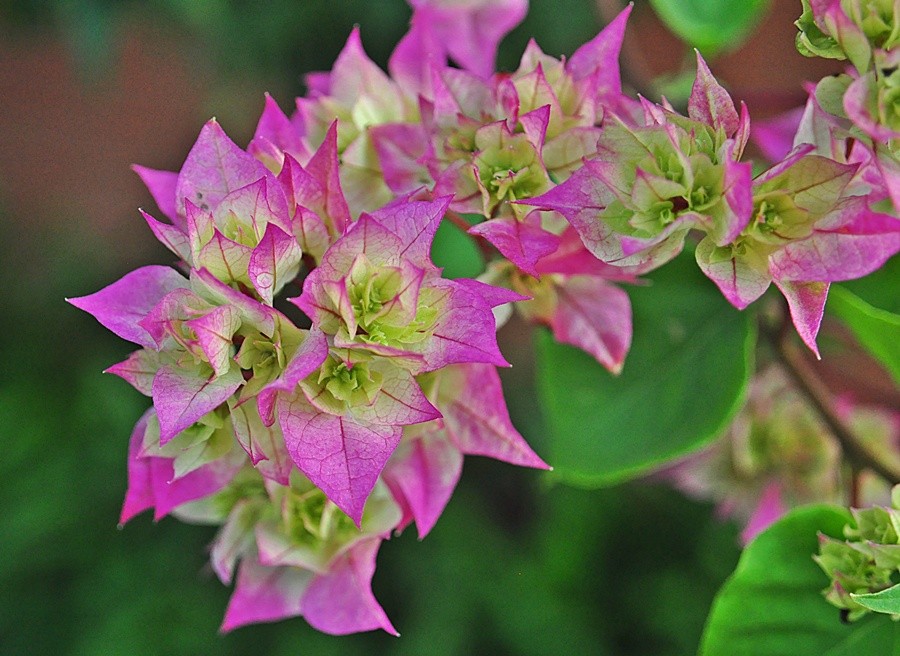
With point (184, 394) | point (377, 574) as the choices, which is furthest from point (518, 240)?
point (377, 574)

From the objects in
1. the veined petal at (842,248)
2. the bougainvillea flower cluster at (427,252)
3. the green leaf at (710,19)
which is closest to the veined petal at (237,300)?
the bougainvillea flower cluster at (427,252)

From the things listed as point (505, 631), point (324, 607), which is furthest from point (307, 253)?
point (505, 631)

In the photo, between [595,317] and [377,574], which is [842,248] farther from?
[377,574]

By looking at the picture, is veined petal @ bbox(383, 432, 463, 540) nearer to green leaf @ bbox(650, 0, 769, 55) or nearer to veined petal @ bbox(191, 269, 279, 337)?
veined petal @ bbox(191, 269, 279, 337)

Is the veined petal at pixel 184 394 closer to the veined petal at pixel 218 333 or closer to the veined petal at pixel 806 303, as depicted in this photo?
the veined petal at pixel 218 333

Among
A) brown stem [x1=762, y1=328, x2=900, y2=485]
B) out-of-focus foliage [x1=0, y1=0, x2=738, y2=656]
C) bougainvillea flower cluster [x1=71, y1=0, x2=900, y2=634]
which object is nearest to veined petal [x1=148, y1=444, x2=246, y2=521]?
bougainvillea flower cluster [x1=71, y1=0, x2=900, y2=634]

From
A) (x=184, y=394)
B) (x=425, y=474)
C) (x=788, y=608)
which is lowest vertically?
(x=788, y=608)

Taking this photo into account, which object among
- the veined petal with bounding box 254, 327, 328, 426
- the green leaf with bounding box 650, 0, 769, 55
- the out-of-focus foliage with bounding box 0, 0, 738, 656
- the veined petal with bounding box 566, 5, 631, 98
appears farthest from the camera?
the out-of-focus foliage with bounding box 0, 0, 738, 656
